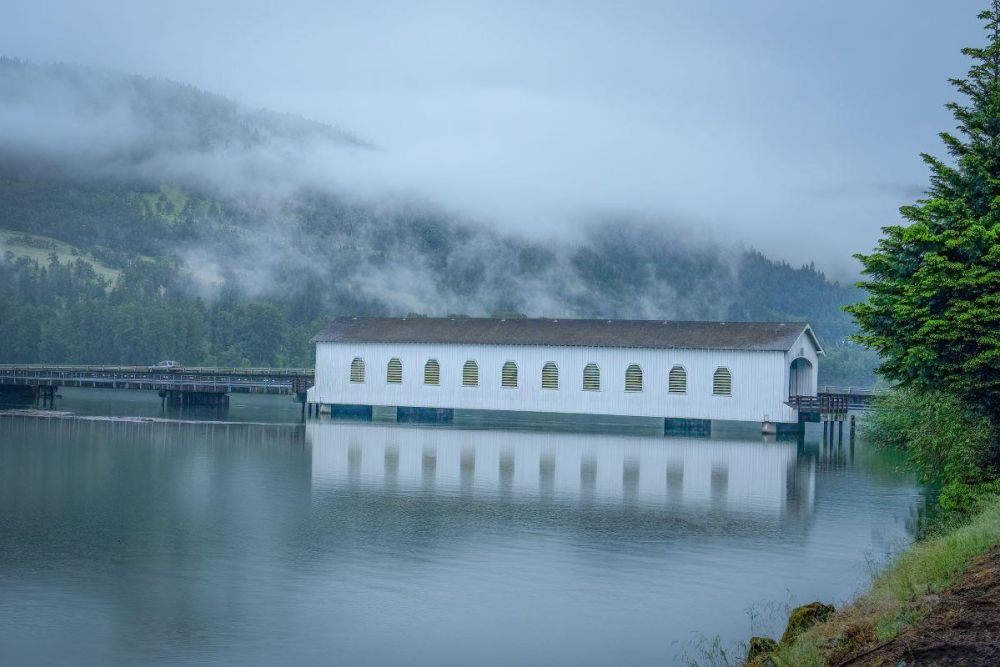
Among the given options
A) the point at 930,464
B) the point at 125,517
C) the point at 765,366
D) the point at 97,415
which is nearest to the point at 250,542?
the point at 125,517

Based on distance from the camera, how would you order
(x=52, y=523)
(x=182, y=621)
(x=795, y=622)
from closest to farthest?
(x=795, y=622) → (x=182, y=621) → (x=52, y=523)

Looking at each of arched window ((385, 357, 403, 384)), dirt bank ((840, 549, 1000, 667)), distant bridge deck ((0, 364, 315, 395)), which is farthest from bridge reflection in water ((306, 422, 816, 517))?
dirt bank ((840, 549, 1000, 667))

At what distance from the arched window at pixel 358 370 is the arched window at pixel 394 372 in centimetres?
135

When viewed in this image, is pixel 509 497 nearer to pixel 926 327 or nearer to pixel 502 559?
pixel 502 559

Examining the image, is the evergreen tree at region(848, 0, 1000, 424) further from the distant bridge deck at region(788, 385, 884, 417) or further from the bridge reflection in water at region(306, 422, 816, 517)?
the distant bridge deck at region(788, 385, 884, 417)

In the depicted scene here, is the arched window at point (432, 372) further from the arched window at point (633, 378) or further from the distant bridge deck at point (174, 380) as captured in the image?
the arched window at point (633, 378)

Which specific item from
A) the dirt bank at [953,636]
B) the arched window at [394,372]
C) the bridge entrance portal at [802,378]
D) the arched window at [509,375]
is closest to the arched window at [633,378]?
the arched window at [509,375]

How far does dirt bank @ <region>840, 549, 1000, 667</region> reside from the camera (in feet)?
31.3

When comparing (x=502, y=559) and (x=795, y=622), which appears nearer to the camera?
(x=795, y=622)

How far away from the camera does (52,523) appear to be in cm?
2161

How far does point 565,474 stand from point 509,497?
5.66 metres

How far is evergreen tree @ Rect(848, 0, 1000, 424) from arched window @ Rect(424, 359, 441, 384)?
1236 inches

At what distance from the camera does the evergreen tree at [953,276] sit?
76.2ft

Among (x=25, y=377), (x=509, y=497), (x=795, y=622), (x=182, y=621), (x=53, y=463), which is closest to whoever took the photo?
(x=795, y=622)
